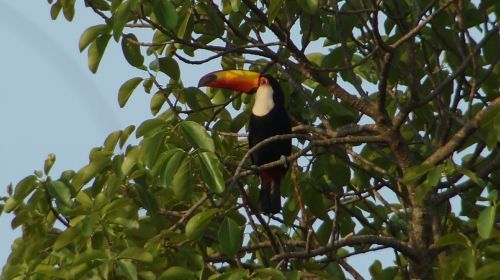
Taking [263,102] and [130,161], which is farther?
[263,102]

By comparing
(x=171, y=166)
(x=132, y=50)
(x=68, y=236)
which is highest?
(x=132, y=50)

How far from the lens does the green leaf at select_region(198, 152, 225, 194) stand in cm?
411

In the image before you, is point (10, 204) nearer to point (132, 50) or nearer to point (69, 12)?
point (132, 50)

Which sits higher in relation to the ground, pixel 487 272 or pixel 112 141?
pixel 112 141

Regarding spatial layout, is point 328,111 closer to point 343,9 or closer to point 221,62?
point 343,9

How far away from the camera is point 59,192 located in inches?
178

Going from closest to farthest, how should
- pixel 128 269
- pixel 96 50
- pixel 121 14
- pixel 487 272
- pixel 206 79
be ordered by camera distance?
1. pixel 487 272
2. pixel 128 269
3. pixel 121 14
4. pixel 96 50
5. pixel 206 79

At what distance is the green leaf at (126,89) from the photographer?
5.20 m

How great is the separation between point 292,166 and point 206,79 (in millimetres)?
1159

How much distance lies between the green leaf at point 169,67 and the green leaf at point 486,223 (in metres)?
1.83

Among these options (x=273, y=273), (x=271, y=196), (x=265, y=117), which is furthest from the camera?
(x=265, y=117)

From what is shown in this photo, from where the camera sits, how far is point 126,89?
5.26 meters

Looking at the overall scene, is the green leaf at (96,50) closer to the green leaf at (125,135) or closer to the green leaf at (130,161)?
the green leaf at (125,135)

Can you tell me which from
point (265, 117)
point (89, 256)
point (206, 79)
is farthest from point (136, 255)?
point (265, 117)
